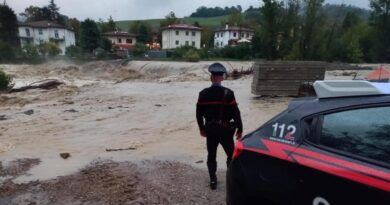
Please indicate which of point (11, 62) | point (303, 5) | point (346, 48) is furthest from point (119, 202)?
point (11, 62)

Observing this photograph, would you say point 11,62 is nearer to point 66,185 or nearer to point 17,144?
point 17,144

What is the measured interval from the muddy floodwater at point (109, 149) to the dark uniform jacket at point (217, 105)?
0.93m

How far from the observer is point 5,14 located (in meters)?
67.2

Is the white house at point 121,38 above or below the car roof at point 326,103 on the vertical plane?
below

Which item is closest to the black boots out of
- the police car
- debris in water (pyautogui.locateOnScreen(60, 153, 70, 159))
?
the police car

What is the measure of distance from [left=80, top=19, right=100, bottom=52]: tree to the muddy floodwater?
4918cm

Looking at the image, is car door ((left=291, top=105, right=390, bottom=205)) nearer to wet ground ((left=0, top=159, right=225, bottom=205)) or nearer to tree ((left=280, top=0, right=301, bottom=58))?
wet ground ((left=0, top=159, right=225, bottom=205))

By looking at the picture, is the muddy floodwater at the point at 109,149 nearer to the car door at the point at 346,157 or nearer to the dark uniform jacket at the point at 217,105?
the dark uniform jacket at the point at 217,105

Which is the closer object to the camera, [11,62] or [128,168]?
[128,168]

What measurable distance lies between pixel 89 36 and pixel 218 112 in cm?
6557

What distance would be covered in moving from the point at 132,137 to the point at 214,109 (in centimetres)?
537

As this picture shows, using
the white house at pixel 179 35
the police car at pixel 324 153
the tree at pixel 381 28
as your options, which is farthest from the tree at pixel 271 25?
the white house at pixel 179 35

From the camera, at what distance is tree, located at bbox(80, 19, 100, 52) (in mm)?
66875

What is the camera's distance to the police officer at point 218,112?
15.8ft
